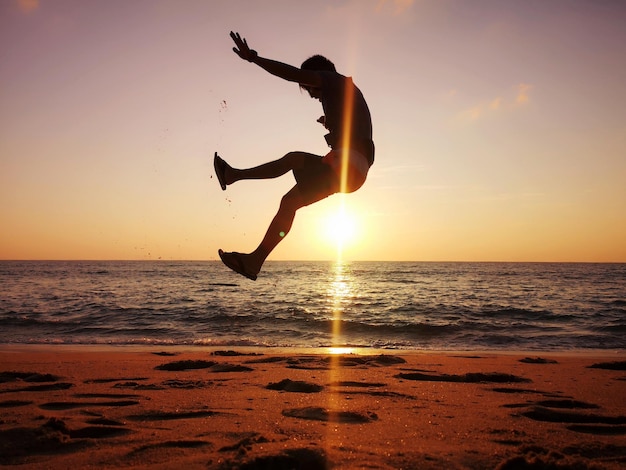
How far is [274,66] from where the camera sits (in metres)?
3.85

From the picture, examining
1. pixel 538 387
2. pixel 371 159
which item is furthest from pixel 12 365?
pixel 538 387

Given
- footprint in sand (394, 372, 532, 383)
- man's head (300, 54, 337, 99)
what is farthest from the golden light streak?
footprint in sand (394, 372, 532, 383)

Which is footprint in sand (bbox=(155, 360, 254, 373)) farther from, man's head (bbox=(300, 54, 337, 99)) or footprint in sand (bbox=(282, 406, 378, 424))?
man's head (bbox=(300, 54, 337, 99))

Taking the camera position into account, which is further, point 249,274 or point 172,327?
point 172,327

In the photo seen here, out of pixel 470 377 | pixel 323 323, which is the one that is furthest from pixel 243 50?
pixel 323 323

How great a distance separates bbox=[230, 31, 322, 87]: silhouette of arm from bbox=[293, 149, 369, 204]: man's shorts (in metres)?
0.63

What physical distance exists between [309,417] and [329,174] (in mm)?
2017

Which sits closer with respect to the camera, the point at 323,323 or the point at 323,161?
the point at 323,161

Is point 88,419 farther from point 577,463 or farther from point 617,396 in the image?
point 617,396

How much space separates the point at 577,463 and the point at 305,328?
13.3 m

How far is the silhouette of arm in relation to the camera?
149 inches

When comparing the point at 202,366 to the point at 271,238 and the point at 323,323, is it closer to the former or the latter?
the point at 271,238

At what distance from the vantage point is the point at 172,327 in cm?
1642

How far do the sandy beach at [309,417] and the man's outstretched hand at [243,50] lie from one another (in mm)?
2775
